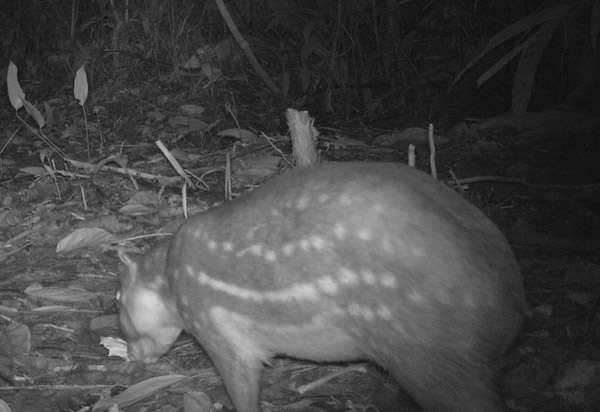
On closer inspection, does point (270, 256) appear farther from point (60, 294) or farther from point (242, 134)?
point (242, 134)

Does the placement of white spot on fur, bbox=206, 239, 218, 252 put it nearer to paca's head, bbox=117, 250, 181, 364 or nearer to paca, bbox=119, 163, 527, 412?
paca, bbox=119, 163, 527, 412

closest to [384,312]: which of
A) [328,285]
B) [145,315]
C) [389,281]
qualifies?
A: [389,281]

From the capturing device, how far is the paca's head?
3.08 metres

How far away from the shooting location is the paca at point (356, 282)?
2.16 metres

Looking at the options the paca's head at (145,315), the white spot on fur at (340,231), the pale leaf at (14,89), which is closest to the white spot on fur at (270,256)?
the white spot on fur at (340,231)

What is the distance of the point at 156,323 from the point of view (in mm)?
3117

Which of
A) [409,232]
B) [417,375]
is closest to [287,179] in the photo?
[409,232]

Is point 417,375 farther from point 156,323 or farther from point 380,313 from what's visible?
point 156,323

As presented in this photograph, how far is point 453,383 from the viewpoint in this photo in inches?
85.4

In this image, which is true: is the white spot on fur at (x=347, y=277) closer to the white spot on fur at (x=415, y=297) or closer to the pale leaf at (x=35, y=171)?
the white spot on fur at (x=415, y=297)

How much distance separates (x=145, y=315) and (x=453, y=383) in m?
1.45

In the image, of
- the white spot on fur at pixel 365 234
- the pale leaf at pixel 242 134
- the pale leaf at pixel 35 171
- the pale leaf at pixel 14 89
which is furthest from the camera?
the pale leaf at pixel 242 134

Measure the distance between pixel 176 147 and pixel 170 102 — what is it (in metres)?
1.39

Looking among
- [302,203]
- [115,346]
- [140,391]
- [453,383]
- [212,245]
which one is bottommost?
[115,346]
